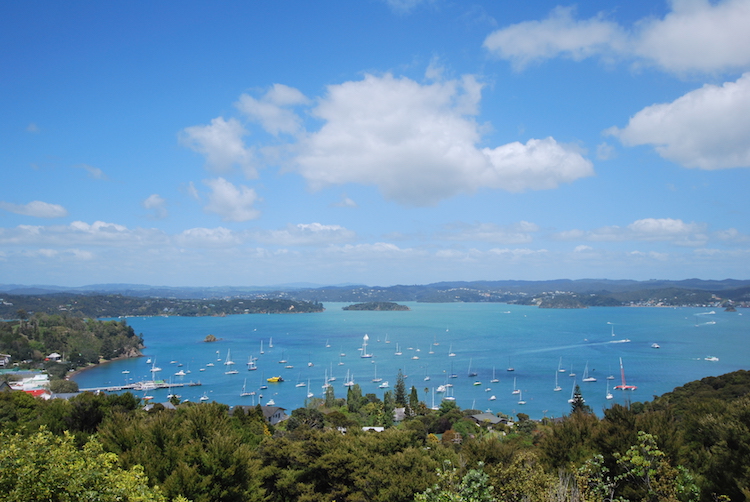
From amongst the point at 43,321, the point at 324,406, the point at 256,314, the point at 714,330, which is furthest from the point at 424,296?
Result: the point at 324,406

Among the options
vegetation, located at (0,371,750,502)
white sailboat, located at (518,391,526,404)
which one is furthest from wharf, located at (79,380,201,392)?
vegetation, located at (0,371,750,502)

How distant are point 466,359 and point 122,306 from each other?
313 feet

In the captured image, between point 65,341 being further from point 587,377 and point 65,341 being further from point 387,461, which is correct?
point 387,461

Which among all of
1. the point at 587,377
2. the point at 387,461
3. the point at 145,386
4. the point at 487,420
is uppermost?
the point at 387,461

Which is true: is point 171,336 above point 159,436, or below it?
below

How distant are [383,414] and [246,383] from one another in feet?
63.0

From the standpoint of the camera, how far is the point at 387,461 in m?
8.68

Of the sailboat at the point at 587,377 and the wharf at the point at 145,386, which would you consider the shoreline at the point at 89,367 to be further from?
the sailboat at the point at 587,377

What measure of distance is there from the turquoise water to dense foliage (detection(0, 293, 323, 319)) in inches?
1113

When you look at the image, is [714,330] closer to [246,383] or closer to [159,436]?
[246,383]

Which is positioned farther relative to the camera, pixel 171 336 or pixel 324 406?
pixel 171 336

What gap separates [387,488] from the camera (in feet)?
25.8

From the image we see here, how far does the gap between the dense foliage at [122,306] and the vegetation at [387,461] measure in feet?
293

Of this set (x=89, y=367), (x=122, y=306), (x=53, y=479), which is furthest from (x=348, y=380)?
(x=122, y=306)
